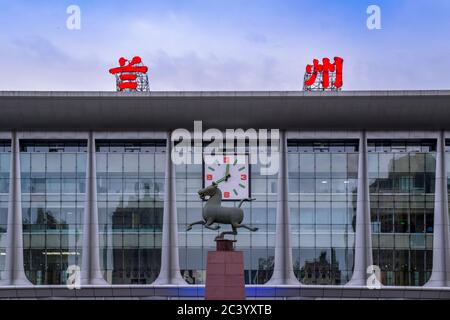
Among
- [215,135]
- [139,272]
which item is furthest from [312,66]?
[139,272]

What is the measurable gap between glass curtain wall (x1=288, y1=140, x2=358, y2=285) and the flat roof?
1670 millimetres

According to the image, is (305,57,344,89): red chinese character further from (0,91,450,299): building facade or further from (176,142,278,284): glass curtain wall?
(176,142,278,284): glass curtain wall

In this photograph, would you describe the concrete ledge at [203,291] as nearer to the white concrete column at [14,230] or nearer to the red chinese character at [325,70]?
the white concrete column at [14,230]

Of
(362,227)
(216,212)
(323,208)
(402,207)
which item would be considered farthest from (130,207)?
(216,212)

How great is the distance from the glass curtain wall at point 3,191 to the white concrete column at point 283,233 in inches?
665

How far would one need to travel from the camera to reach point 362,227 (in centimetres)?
4572

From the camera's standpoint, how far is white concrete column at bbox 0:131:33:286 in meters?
45.5

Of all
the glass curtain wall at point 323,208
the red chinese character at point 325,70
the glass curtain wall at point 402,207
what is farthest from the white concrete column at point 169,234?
the glass curtain wall at point 402,207

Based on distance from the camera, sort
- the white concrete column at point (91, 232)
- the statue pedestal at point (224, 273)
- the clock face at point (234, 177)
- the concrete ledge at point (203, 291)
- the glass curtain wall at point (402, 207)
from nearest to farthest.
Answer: the statue pedestal at point (224, 273), the concrete ledge at point (203, 291), the white concrete column at point (91, 232), the glass curtain wall at point (402, 207), the clock face at point (234, 177)

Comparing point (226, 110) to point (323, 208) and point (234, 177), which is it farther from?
point (323, 208)

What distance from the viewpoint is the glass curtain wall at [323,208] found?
45.6m

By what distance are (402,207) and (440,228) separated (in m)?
2.65

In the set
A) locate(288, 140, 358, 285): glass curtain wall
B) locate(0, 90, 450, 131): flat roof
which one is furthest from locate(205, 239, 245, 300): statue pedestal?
locate(288, 140, 358, 285): glass curtain wall
